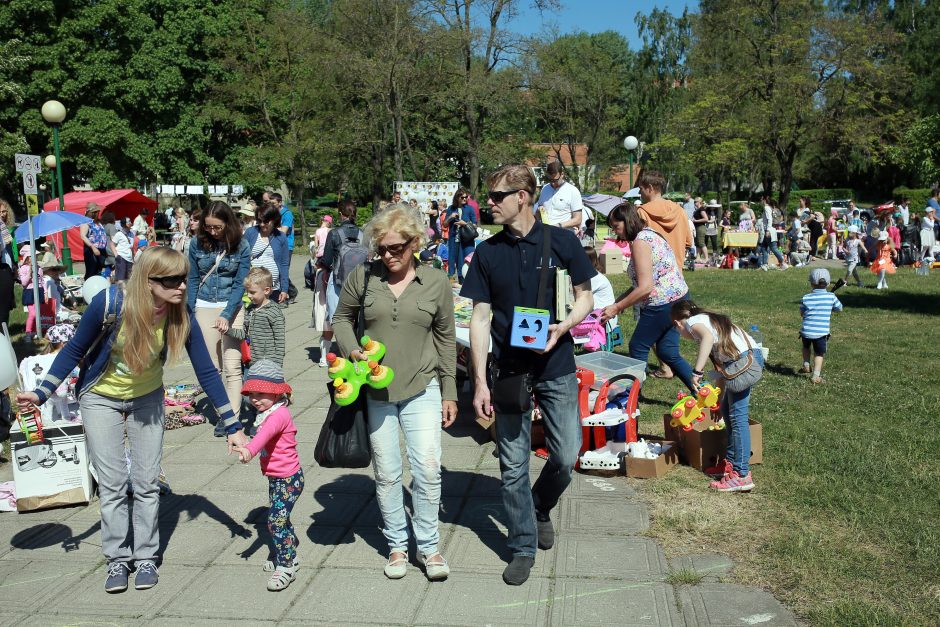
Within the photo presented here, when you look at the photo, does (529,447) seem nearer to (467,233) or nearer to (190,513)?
(190,513)

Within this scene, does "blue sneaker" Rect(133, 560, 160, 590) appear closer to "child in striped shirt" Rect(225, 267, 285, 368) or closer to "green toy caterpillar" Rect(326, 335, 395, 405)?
"green toy caterpillar" Rect(326, 335, 395, 405)

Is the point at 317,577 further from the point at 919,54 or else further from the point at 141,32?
the point at 919,54

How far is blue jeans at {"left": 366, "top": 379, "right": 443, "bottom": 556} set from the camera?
4.26 m

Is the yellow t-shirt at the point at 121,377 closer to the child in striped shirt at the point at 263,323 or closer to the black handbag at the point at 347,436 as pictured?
the black handbag at the point at 347,436

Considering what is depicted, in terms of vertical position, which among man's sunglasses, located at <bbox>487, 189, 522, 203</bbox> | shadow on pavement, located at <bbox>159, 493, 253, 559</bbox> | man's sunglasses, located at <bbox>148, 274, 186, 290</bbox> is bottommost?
shadow on pavement, located at <bbox>159, 493, 253, 559</bbox>

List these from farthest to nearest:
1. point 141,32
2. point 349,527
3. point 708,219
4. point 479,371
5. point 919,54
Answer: point 919,54 → point 141,32 → point 708,219 → point 349,527 → point 479,371

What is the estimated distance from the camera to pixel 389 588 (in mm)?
4293

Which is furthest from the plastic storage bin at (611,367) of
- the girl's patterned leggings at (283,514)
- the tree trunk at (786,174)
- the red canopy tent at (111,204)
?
the tree trunk at (786,174)

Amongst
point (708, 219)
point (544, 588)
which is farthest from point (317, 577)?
point (708, 219)

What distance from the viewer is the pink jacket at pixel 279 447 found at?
423cm

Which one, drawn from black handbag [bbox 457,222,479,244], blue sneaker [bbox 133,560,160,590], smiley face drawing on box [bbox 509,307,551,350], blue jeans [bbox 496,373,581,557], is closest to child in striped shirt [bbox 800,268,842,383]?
blue jeans [bbox 496,373,581,557]

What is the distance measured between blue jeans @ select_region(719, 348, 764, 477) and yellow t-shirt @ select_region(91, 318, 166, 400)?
352 cm

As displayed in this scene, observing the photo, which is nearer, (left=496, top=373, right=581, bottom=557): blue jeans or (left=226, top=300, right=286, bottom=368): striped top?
(left=496, top=373, right=581, bottom=557): blue jeans

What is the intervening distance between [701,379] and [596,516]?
1.45m
